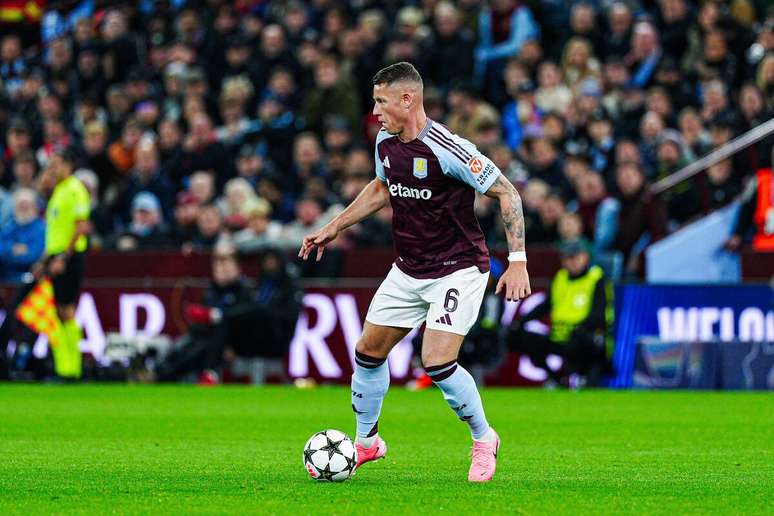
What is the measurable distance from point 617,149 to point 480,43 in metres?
4.10

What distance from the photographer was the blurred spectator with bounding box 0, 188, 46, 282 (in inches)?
763

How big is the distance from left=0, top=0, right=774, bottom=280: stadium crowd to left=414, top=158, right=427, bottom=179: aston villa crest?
9.05m

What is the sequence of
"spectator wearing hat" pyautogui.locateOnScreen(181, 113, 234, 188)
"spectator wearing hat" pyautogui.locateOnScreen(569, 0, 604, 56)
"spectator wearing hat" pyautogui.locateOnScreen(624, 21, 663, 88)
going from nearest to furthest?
"spectator wearing hat" pyautogui.locateOnScreen(624, 21, 663, 88) < "spectator wearing hat" pyautogui.locateOnScreen(569, 0, 604, 56) < "spectator wearing hat" pyautogui.locateOnScreen(181, 113, 234, 188)

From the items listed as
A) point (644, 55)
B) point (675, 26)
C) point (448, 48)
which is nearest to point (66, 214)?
point (448, 48)

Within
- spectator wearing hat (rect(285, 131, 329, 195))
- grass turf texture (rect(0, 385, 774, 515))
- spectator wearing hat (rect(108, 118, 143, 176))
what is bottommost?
grass turf texture (rect(0, 385, 774, 515))

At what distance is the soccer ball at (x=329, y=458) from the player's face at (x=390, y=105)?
166 cm

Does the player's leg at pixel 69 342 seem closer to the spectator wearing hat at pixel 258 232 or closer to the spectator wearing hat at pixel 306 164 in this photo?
the spectator wearing hat at pixel 258 232

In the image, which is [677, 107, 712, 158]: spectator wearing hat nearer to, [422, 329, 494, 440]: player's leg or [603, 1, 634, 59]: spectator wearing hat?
[603, 1, 634, 59]: spectator wearing hat

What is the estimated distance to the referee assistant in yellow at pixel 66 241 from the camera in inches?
673

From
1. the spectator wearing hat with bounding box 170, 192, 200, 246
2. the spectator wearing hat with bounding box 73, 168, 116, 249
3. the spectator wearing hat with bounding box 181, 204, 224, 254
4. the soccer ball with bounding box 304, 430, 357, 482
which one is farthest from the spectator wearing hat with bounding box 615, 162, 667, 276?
the soccer ball with bounding box 304, 430, 357, 482

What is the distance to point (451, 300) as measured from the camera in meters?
8.48

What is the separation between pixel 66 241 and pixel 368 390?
30.7 ft

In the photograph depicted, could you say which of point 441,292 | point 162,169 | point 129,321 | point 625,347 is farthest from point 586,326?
point 441,292

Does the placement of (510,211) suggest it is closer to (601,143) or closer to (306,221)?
(306,221)
